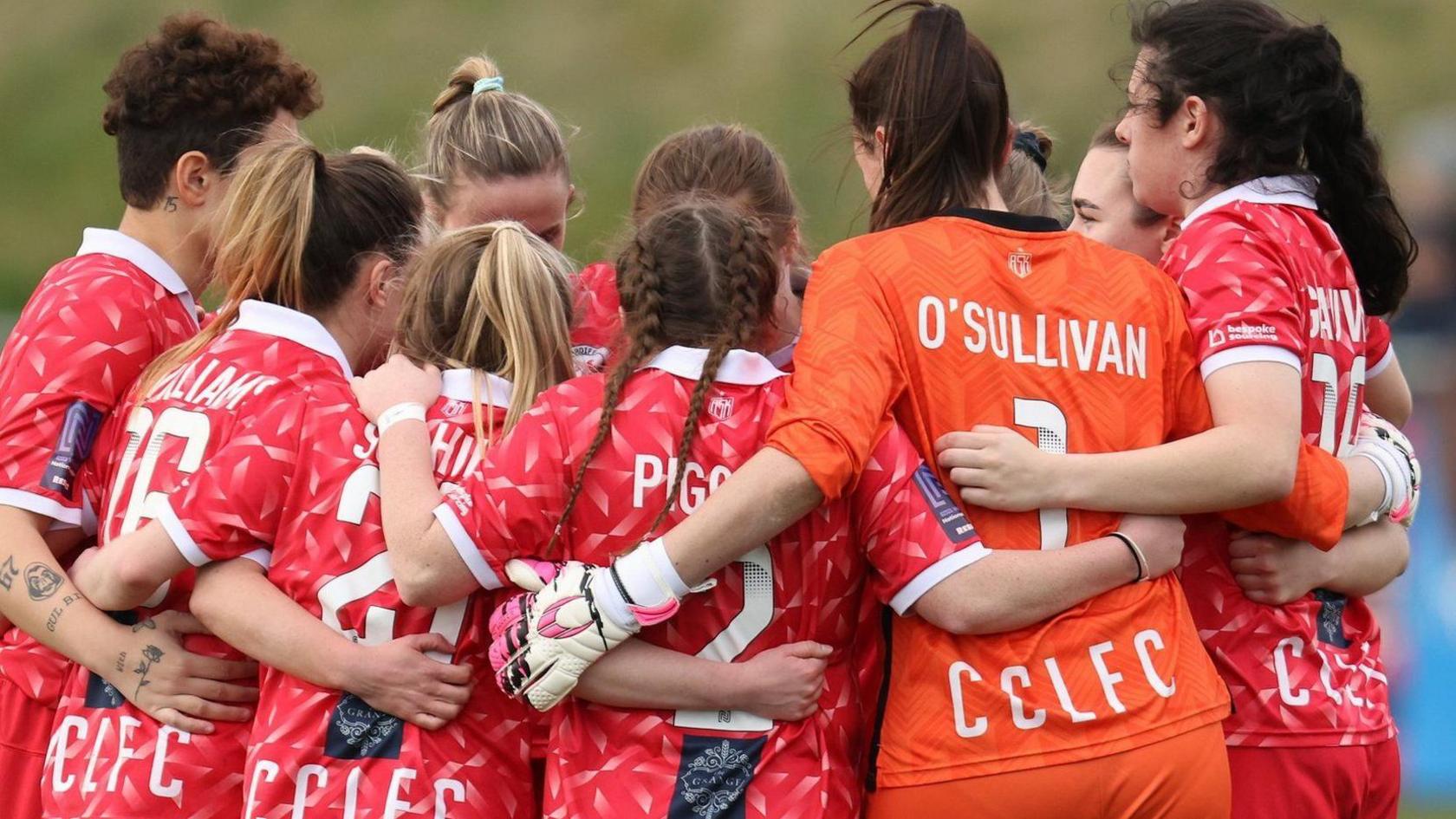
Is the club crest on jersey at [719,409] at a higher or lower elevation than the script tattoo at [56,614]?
lower

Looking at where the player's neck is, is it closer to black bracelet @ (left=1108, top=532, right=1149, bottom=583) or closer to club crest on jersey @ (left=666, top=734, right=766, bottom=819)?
club crest on jersey @ (left=666, top=734, right=766, bottom=819)

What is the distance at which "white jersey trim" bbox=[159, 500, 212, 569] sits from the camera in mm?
2842

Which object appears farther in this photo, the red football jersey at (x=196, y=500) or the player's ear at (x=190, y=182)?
the player's ear at (x=190, y=182)

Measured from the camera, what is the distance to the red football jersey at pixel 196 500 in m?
2.87

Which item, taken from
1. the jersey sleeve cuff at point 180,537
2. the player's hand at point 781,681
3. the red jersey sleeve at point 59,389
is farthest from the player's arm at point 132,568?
the player's hand at point 781,681

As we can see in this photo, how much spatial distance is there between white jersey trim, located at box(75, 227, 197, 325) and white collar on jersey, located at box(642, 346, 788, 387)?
134cm

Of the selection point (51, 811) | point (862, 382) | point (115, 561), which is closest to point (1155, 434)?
point (862, 382)

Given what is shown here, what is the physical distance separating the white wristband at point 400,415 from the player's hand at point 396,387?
16 millimetres

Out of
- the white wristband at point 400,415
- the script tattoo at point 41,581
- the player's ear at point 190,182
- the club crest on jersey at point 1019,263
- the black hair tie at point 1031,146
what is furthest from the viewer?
the black hair tie at point 1031,146

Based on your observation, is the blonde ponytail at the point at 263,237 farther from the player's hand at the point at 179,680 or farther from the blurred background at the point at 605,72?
the blurred background at the point at 605,72

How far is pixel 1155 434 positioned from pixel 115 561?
190cm

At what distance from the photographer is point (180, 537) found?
284 centimetres

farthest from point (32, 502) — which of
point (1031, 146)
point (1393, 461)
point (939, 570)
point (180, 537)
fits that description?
point (1393, 461)

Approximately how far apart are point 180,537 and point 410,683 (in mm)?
501
